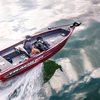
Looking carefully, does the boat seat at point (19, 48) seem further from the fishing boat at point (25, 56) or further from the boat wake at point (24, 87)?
the boat wake at point (24, 87)

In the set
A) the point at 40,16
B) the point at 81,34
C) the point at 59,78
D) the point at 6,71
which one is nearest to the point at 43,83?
the point at 59,78

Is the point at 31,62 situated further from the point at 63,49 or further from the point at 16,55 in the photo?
the point at 63,49

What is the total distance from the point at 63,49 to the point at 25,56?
3012 millimetres

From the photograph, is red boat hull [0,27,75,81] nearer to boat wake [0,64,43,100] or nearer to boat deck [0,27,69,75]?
boat deck [0,27,69,75]

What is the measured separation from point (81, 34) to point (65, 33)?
75.2 inches

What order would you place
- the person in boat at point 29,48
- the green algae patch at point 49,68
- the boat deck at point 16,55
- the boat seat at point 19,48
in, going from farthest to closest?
1. the boat seat at point 19,48
2. the person in boat at point 29,48
3. the green algae patch at point 49,68
4. the boat deck at point 16,55

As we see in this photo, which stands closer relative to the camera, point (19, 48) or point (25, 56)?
point (25, 56)

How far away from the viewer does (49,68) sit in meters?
14.5

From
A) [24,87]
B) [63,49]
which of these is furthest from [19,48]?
[63,49]

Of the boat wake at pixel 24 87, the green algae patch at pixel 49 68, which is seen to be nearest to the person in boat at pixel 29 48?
the boat wake at pixel 24 87

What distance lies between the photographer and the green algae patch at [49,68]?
1367 centimetres

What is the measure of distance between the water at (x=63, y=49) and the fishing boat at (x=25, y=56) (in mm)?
615

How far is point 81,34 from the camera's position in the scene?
17828 millimetres

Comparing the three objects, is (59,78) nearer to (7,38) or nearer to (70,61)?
(70,61)
